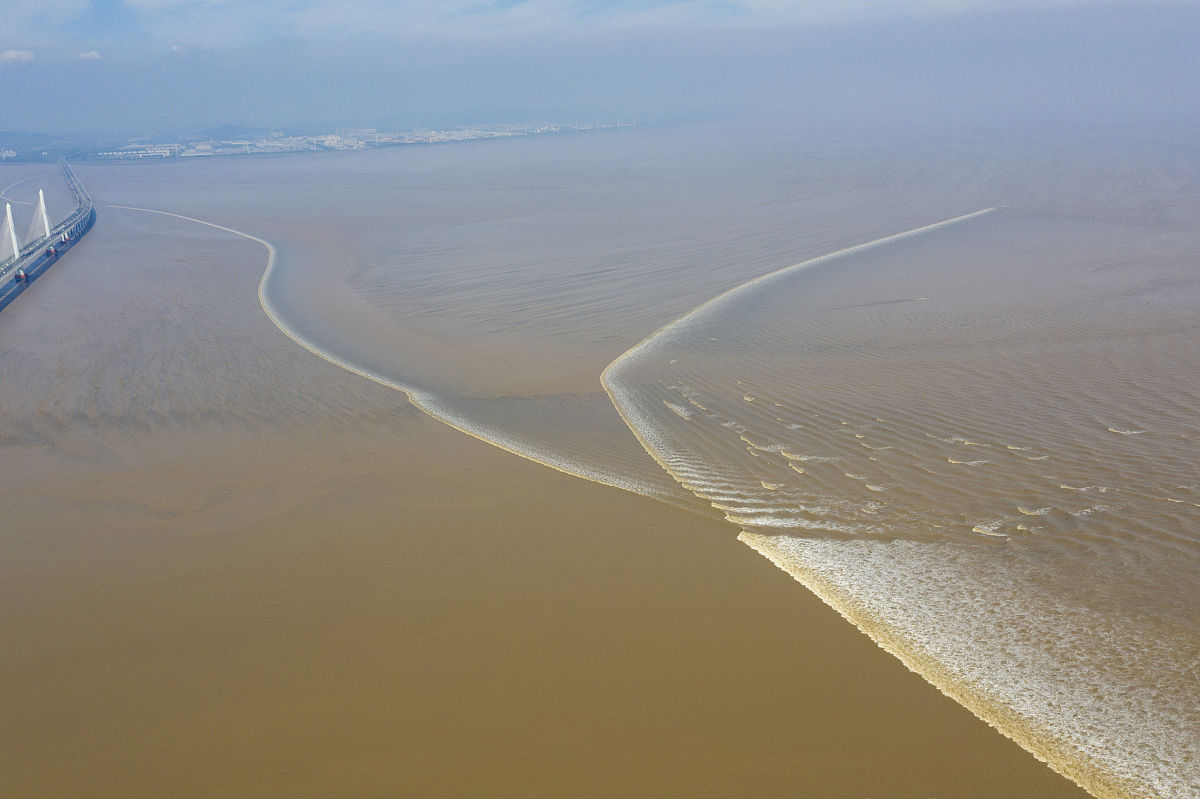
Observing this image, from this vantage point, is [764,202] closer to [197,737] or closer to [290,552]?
[290,552]

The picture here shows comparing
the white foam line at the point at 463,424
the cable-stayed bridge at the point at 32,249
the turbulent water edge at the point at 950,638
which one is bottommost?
the turbulent water edge at the point at 950,638

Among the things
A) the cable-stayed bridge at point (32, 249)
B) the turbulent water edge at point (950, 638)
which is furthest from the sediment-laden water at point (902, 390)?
the cable-stayed bridge at point (32, 249)

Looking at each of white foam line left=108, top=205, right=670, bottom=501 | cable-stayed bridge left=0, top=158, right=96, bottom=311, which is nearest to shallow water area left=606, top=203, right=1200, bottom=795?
white foam line left=108, top=205, right=670, bottom=501

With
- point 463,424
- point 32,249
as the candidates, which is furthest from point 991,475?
point 32,249

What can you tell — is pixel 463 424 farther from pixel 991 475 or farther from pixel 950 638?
pixel 950 638

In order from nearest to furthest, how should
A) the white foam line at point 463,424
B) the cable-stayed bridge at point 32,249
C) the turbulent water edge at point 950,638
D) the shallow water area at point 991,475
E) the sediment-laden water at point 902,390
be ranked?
the turbulent water edge at point 950,638, the shallow water area at point 991,475, the sediment-laden water at point 902,390, the white foam line at point 463,424, the cable-stayed bridge at point 32,249

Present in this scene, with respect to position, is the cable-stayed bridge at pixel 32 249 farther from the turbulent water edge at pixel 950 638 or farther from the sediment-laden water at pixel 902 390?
the turbulent water edge at pixel 950 638

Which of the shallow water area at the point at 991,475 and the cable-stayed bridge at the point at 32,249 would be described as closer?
the shallow water area at the point at 991,475
